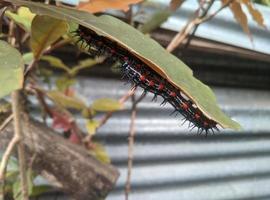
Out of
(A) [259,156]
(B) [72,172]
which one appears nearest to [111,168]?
(B) [72,172]

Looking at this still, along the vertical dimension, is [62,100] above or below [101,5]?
below

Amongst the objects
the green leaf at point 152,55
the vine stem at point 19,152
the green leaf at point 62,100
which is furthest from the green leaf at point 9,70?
the green leaf at point 62,100

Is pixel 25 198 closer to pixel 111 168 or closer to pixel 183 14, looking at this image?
pixel 111 168

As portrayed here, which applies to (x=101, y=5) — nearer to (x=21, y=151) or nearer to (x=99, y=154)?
(x=21, y=151)

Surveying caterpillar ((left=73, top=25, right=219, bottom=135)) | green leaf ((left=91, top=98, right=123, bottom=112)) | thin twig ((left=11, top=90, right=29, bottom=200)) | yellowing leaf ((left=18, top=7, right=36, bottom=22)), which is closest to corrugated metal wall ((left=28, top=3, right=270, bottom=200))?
green leaf ((left=91, top=98, right=123, bottom=112))

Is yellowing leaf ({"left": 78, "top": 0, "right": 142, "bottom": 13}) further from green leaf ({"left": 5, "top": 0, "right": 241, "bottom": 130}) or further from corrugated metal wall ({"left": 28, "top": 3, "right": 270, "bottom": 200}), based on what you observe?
corrugated metal wall ({"left": 28, "top": 3, "right": 270, "bottom": 200})

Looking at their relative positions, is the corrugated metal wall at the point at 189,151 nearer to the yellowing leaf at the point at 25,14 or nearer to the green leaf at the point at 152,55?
the yellowing leaf at the point at 25,14

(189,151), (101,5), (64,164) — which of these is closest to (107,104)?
(64,164)

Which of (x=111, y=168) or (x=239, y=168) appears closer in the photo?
(x=111, y=168)
